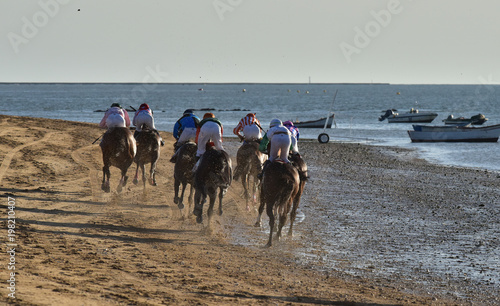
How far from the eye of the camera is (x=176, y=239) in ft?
40.3

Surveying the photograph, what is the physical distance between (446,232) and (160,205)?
266 inches

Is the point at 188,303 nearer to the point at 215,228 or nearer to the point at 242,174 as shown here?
the point at 215,228

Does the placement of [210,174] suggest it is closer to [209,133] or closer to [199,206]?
[199,206]

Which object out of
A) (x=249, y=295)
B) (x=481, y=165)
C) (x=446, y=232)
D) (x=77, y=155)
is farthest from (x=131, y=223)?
(x=481, y=165)

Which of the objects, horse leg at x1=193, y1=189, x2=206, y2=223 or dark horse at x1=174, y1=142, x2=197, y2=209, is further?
dark horse at x1=174, y1=142, x2=197, y2=209

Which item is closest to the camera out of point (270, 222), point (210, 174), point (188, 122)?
point (270, 222)

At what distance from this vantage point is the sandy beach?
8570mm

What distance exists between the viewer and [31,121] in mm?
36594

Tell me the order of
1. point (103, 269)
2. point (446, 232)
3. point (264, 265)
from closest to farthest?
1. point (103, 269)
2. point (264, 265)
3. point (446, 232)

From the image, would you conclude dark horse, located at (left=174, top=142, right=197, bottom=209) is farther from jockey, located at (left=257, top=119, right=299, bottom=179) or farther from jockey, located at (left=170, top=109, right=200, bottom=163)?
jockey, located at (left=257, top=119, right=299, bottom=179)

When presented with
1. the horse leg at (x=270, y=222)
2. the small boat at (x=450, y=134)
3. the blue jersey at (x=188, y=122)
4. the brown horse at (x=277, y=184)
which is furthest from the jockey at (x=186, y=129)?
the small boat at (x=450, y=134)

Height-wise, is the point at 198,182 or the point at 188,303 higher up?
the point at 198,182

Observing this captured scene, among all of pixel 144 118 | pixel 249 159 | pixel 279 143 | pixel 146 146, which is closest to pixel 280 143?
pixel 279 143

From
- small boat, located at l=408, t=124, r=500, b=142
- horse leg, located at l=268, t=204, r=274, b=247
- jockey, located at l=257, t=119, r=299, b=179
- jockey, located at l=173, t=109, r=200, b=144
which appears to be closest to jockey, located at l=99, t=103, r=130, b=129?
jockey, located at l=173, t=109, r=200, b=144
